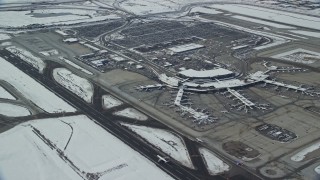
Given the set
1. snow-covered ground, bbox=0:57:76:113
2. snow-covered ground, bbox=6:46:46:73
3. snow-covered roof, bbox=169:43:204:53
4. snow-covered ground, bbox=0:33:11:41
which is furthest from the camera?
snow-covered ground, bbox=0:33:11:41

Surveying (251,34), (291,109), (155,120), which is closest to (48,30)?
(251,34)

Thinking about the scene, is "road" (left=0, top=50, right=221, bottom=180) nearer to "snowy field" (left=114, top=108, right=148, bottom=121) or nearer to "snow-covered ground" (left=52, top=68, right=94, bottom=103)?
"snow-covered ground" (left=52, top=68, right=94, bottom=103)

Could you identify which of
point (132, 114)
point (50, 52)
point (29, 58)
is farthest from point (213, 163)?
point (50, 52)

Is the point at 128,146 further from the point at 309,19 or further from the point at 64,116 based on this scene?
the point at 309,19

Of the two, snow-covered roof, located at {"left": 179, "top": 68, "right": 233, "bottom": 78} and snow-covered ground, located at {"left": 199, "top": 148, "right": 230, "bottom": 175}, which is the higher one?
snow-covered roof, located at {"left": 179, "top": 68, "right": 233, "bottom": 78}

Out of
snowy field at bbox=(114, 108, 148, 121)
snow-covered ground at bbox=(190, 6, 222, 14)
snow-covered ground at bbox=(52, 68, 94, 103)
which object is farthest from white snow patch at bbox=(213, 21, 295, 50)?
snowy field at bbox=(114, 108, 148, 121)

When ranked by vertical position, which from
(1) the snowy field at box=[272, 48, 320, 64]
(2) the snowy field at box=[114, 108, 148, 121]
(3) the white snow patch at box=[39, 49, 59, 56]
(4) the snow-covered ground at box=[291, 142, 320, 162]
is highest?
(1) the snowy field at box=[272, 48, 320, 64]
